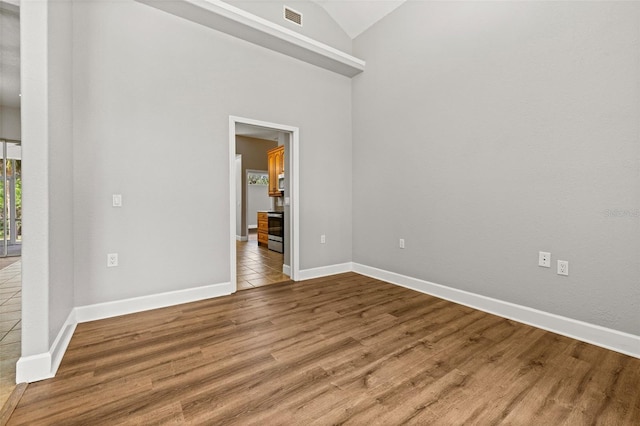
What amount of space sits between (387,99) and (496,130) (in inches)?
59.1

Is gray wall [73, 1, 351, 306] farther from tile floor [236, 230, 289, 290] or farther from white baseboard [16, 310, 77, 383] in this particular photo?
white baseboard [16, 310, 77, 383]

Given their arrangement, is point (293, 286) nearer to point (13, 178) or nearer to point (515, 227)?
point (515, 227)

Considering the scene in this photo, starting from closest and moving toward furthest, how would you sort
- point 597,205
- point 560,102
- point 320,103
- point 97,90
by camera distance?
point 597,205 < point 560,102 < point 97,90 < point 320,103

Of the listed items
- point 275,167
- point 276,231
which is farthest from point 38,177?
point 275,167

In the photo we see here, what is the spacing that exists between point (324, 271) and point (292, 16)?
136 inches

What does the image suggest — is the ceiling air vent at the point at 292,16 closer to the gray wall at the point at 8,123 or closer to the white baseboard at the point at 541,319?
the white baseboard at the point at 541,319

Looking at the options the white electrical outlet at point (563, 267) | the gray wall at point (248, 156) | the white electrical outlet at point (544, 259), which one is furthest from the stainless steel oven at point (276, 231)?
the white electrical outlet at point (563, 267)

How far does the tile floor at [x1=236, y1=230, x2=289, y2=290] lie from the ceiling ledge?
2.99m

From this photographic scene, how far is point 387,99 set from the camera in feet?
12.2

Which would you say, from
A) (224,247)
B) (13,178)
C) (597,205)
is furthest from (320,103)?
(13,178)

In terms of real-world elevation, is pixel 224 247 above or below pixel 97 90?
below

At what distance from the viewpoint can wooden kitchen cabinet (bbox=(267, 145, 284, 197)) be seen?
6135mm

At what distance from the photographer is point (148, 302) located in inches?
108

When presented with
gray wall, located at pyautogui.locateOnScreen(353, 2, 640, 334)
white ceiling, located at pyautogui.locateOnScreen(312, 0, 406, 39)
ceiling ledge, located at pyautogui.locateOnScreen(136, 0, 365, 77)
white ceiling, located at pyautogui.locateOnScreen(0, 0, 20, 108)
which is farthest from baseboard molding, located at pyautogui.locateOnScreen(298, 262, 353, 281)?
white ceiling, located at pyautogui.locateOnScreen(0, 0, 20, 108)
